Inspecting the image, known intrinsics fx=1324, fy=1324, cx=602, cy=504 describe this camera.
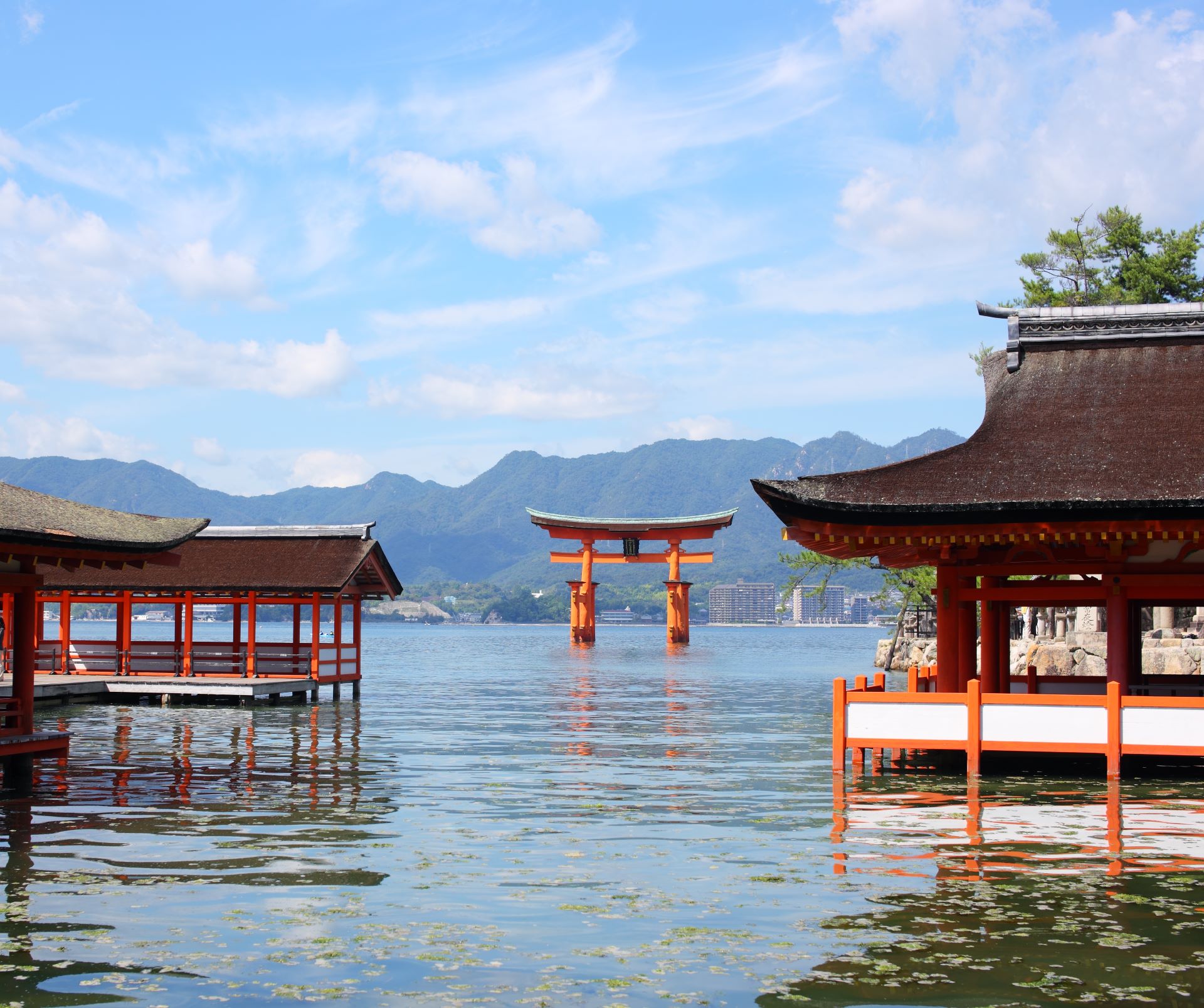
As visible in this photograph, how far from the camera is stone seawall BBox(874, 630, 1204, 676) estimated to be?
117 ft

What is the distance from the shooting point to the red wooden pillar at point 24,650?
1736cm

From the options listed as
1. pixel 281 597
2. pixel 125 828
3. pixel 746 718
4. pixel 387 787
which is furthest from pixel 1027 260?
pixel 125 828

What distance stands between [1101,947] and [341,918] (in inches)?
218

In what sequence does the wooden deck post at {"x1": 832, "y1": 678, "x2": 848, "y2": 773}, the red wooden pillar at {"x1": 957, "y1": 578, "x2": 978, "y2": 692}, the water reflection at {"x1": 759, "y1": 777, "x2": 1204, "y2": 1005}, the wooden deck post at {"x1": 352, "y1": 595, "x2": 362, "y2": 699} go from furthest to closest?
the wooden deck post at {"x1": 352, "y1": 595, "x2": 362, "y2": 699}, the red wooden pillar at {"x1": 957, "y1": 578, "x2": 978, "y2": 692}, the wooden deck post at {"x1": 832, "y1": 678, "x2": 848, "y2": 773}, the water reflection at {"x1": 759, "y1": 777, "x2": 1204, "y2": 1005}

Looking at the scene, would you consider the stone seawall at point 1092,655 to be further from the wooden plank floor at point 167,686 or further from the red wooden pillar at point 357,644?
the wooden plank floor at point 167,686

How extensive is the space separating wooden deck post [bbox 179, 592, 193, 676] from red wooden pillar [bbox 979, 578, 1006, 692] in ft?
69.4

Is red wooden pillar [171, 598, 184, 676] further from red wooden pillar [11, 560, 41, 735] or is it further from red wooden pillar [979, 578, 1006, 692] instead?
red wooden pillar [979, 578, 1006, 692]

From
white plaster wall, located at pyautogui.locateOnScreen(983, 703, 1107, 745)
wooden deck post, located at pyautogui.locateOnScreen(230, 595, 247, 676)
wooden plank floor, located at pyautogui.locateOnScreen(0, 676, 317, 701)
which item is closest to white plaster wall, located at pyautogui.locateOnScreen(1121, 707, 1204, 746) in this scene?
white plaster wall, located at pyautogui.locateOnScreen(983, 703, 1107, 745)

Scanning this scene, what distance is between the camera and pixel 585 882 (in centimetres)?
1161

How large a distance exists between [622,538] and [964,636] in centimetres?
6511

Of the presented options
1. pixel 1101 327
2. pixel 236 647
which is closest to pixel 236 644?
pixel 236 647

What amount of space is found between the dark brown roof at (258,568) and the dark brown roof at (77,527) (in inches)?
549

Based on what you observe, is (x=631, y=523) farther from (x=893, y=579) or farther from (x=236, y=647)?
(x=236, y=647)

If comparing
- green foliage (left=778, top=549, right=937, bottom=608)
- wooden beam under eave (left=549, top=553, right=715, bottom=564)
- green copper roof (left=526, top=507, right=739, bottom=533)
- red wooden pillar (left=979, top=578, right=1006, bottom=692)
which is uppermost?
green copper roof (left=526, top=507, right=739, bottom=533)
